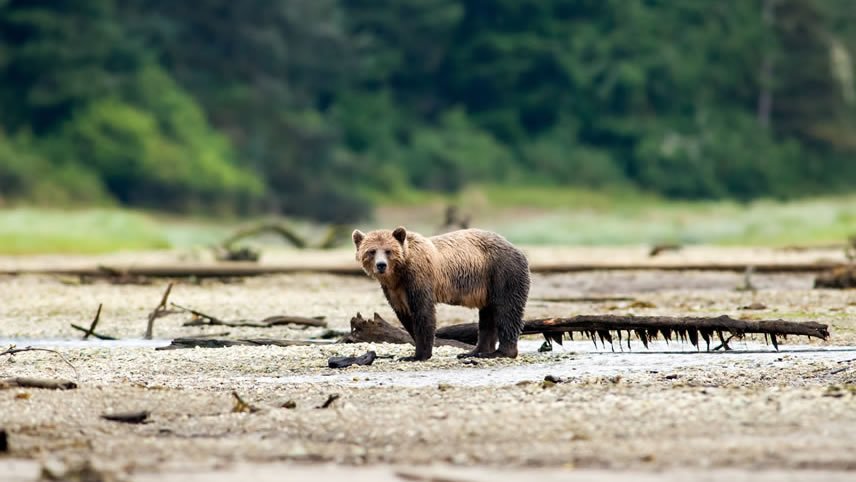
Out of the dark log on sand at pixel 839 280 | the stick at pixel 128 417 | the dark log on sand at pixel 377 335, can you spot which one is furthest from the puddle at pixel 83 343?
the dark log on sand at pixel 839 280

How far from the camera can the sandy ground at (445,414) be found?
7.51m

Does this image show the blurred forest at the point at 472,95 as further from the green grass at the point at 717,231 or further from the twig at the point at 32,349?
the twig at the point at 32,349

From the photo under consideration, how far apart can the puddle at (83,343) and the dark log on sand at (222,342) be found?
0.63m

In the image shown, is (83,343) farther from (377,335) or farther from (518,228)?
(518,228)

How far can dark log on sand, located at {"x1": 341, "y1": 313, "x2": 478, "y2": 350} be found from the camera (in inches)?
509

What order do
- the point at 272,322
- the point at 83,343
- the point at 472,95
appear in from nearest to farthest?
1. the point at 83,343
2. the point at 272,322
3. the point at 472,95

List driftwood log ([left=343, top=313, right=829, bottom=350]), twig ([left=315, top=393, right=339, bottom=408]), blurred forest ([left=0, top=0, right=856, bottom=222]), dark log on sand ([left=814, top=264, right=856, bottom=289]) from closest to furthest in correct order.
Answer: twig ([left=315, top=393, right=339, bottom=408]) < driftwood log ([left=343, top=313, right=829, bottom=350]) < dark log on sand ([left=814, top=264, right=856, bottom=289]) < blurred forest ([left=0, top=0, right=856, bottom=222])

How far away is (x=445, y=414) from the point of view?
29.1ft

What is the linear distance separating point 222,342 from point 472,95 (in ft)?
171

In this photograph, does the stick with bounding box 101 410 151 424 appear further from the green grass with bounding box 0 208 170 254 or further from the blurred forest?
the blurred forest

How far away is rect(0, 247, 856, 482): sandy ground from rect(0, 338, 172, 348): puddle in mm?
58

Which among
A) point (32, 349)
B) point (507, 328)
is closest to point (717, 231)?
point (507, 328)

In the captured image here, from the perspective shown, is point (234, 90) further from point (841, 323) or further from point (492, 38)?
point (841, 323)

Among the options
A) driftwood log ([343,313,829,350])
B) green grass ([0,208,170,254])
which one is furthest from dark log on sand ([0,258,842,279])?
driftwood log ([343,313,829,350])
